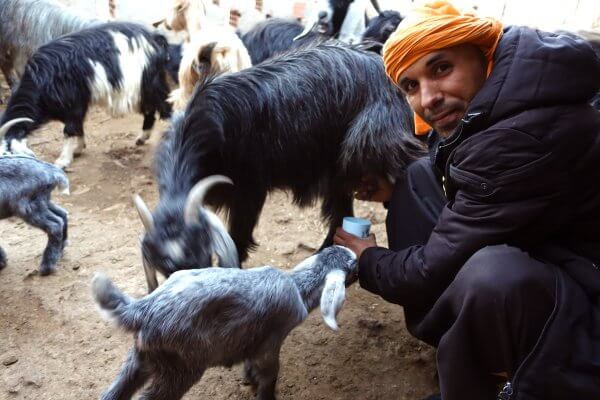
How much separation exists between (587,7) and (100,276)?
6187 mm

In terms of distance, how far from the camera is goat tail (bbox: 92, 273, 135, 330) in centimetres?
175

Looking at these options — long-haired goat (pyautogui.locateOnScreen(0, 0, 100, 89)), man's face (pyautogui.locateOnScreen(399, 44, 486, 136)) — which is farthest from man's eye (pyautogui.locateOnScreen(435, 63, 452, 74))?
long-haired goat (pyautogui.locateOnScreen(0, 0, 100, 89))

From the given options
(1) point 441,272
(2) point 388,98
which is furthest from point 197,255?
(2) point 388,98

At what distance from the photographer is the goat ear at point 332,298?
6.24 feet

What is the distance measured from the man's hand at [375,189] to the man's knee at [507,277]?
1016 millimetres

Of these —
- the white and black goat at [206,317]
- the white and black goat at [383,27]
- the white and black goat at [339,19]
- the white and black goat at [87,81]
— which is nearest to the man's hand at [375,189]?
the white and black goat at [206,317]

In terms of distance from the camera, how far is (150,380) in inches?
75.7

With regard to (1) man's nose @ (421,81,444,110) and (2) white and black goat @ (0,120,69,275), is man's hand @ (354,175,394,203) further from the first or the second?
(2) white and black goat @ (0,120,69,275)

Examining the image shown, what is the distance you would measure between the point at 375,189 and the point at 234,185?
691 millimetres

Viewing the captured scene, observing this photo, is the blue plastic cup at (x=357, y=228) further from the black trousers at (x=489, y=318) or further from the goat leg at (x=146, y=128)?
the goat leg at (x=146, y=128)

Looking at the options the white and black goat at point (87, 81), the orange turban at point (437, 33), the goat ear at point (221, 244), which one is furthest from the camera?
the white and black goat at point (87, 81)

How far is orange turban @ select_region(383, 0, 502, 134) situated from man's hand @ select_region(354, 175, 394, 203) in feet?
2.76

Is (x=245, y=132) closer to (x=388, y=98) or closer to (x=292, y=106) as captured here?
(x=292, y=106)

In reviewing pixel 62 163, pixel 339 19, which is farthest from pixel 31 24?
pixel 339 19
